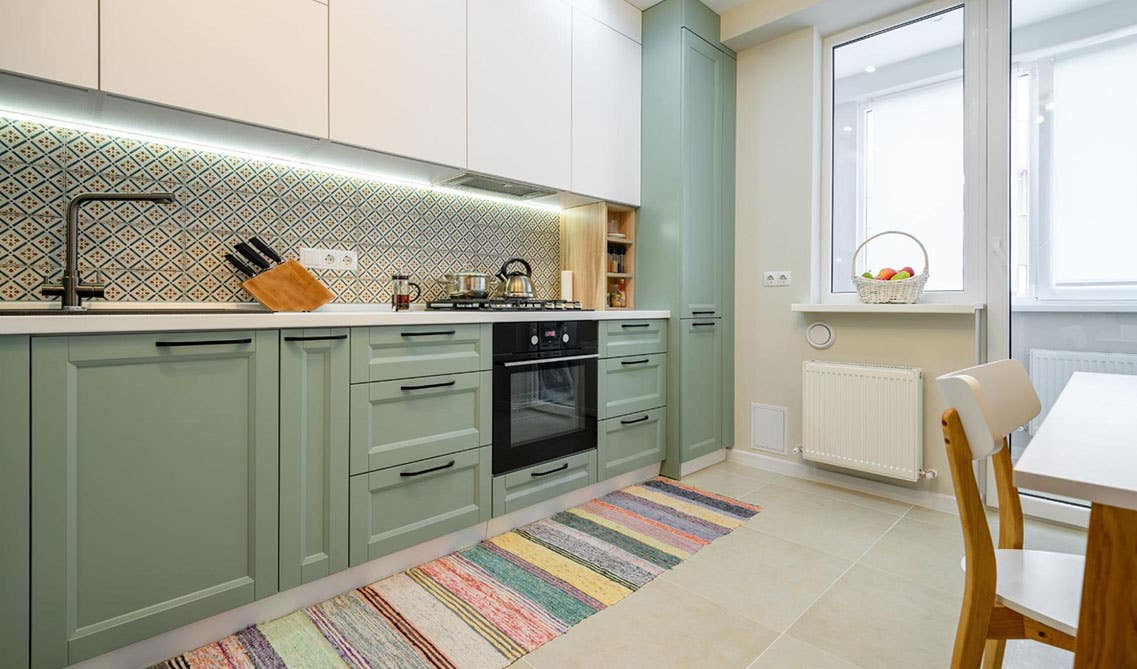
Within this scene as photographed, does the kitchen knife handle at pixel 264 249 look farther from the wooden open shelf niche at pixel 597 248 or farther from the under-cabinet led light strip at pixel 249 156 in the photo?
the wooden open shelf niche at pixel 597 248

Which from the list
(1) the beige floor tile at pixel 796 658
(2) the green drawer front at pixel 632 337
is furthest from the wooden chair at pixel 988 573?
(2) the green drawer front at pixel 632 337

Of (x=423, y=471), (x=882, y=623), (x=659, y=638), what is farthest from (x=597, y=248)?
(x=882, y=623)

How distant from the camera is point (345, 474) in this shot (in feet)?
5.89

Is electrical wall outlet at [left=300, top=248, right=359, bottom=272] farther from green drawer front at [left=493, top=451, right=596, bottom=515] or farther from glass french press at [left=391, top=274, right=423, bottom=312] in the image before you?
green drawer front at [left=493, top=451, right=596, bottom=515]

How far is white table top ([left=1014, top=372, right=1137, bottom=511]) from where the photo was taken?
60 cm

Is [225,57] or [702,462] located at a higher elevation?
[225,57]

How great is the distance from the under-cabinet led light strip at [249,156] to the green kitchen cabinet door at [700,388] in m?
1.21

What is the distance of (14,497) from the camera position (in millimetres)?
1263

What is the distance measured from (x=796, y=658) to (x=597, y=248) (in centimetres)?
214

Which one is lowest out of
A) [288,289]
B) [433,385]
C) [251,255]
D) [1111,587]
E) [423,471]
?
[423,471]

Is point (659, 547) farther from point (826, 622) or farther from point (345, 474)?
point (345, 474)

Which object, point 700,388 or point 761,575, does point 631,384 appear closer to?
point 700,388

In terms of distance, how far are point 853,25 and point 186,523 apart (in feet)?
12.5

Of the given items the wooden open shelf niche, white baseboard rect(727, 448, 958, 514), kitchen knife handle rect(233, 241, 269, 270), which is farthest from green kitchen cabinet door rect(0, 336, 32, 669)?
white baseboard rect(727, 448, 958, 514)
